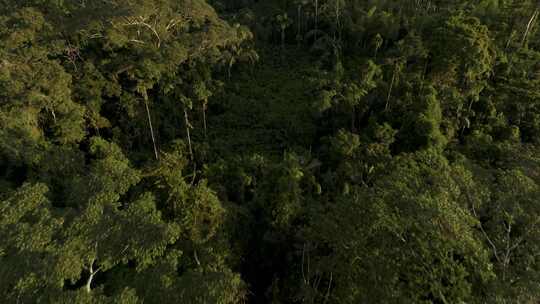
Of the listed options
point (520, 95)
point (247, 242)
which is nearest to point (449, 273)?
point (247, 242)

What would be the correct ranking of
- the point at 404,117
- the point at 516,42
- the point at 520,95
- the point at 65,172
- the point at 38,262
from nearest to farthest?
the point at 38,262, the point at 65,172, the point at 404,117, the point at 520,95, the point at 516,42

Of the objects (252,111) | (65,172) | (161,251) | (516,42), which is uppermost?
(516,42)

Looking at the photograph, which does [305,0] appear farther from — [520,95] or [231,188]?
[231,188]

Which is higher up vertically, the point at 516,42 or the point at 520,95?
the point at 516,42

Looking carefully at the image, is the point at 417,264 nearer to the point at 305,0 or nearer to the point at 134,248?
the point at 134,248

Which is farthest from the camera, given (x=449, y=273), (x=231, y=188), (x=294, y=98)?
(x=294, y=98)

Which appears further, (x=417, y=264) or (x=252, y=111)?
(x=252, y=111)
